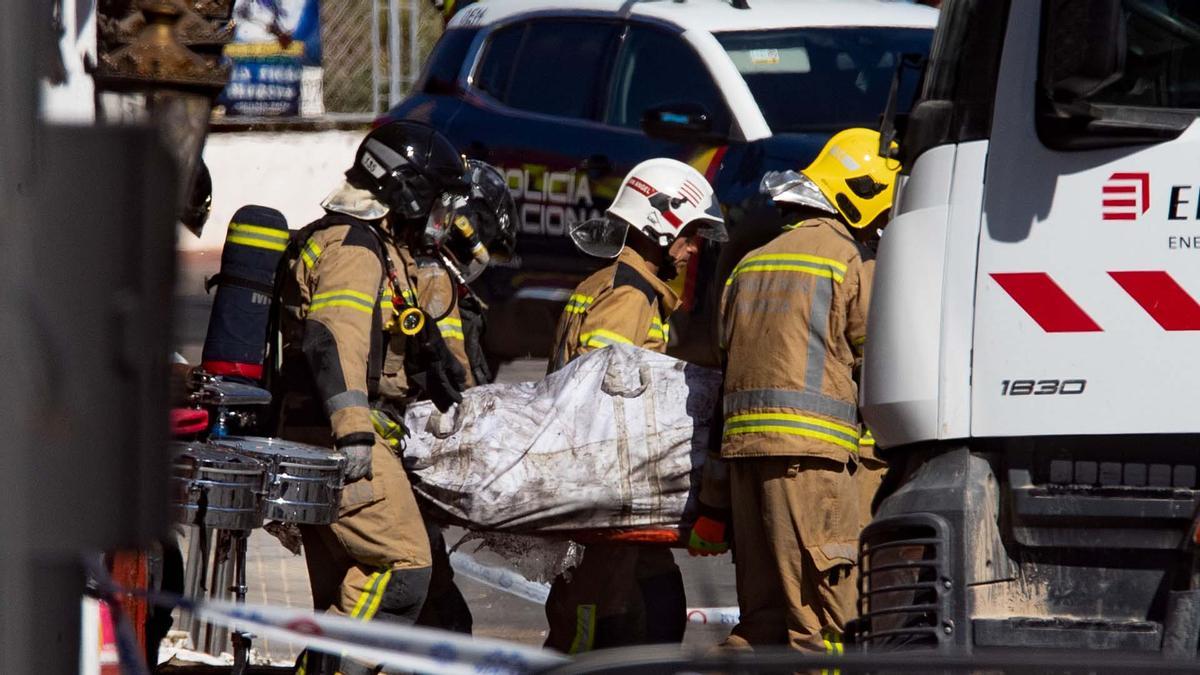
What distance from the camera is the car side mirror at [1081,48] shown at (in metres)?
3.96

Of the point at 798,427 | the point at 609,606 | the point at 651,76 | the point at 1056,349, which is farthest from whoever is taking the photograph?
the point at 651,76

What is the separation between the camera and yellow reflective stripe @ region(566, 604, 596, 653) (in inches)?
255

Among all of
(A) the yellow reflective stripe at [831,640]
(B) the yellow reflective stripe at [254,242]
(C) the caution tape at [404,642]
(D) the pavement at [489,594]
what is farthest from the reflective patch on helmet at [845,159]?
(C) the caution tape at [404,642]

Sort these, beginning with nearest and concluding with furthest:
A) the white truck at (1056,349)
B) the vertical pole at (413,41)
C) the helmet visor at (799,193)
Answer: the white truck at (1056,349) → the helmet visor at (799,193) → the vertical pole at (413,41)

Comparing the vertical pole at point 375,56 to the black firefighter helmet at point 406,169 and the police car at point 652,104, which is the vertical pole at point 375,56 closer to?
the police car at point 652,104

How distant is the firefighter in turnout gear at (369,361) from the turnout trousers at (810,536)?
1.11 meters

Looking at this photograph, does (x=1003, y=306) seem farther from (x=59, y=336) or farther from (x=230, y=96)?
(x=230, y=96)

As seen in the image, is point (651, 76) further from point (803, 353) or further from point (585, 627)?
point (803, 353)

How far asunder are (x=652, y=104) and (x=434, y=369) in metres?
3.80

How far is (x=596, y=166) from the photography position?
961 centimetres

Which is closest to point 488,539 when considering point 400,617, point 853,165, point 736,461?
point 400,617

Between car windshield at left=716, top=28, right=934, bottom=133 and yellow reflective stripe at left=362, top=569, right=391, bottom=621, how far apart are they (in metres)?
3.99

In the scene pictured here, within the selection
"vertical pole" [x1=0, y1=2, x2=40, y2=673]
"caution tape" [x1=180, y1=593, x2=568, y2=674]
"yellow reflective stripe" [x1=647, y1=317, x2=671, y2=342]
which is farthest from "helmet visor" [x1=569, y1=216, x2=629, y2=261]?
"vertical pole" [x1=0, y1=2, x2=40, y2=673]

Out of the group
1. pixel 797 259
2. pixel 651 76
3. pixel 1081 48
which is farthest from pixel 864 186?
pixel 651 76
